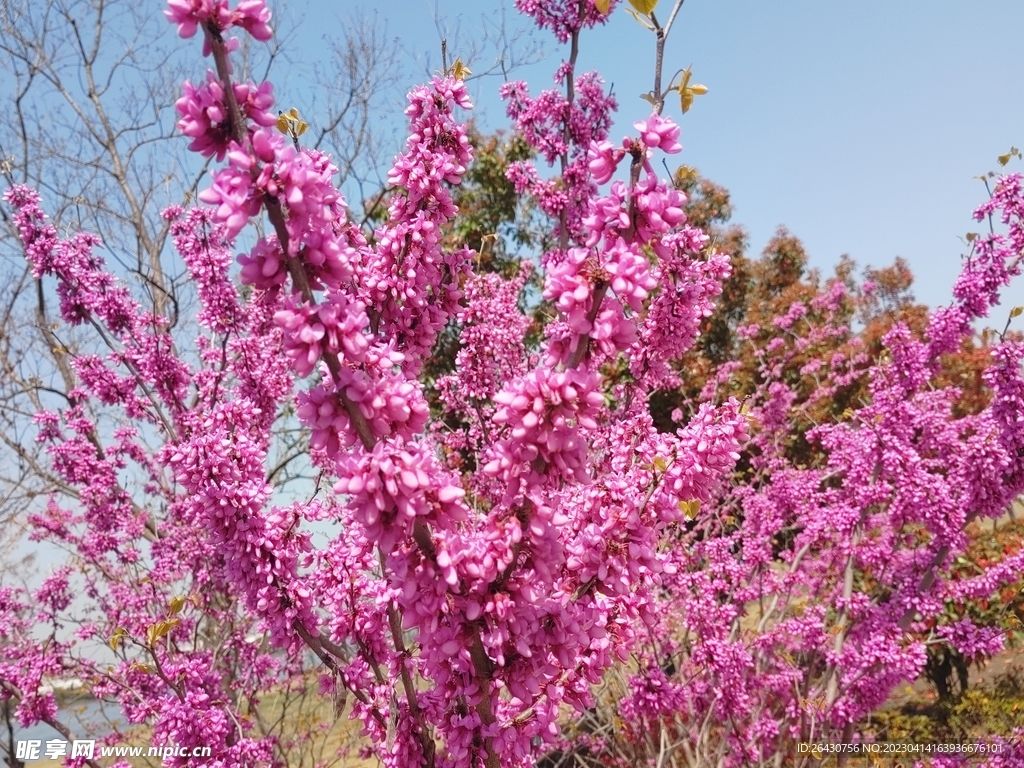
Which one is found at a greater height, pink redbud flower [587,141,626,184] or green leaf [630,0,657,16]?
green leaf [630,0,657,16]

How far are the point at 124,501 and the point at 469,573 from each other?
6.13 m

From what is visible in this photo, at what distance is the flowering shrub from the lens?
1462mm

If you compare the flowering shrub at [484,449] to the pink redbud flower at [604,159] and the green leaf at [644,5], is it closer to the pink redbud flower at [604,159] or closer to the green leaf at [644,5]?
the pink redbud flower at [604,159]

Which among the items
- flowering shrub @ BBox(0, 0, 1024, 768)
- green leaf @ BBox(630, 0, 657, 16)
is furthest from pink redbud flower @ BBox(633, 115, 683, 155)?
green leaf @ BBox(630, 0, 657, 16)

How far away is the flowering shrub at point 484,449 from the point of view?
1462mm

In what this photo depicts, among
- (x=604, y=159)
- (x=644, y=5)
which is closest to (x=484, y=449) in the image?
(x=604, y=159)

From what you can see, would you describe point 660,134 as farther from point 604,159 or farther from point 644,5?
point 644,5

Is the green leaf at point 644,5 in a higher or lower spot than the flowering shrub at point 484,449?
higher

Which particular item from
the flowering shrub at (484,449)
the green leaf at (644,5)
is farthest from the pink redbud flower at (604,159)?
the green leaf at (644,5)

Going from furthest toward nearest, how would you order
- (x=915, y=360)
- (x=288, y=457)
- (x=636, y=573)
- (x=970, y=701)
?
(x=288, y=457)
(x=970, y=701)
(x=915, y=360)
(x=636, y=573)

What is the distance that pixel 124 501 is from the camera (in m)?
6.29

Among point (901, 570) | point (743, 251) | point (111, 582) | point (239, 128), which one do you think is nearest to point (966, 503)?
point (901, 570)

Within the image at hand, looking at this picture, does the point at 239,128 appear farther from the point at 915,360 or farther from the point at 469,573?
the point at 915,360

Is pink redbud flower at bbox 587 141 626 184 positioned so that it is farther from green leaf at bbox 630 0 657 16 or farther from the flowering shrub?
green leaf at bbox 630 0 657 16
